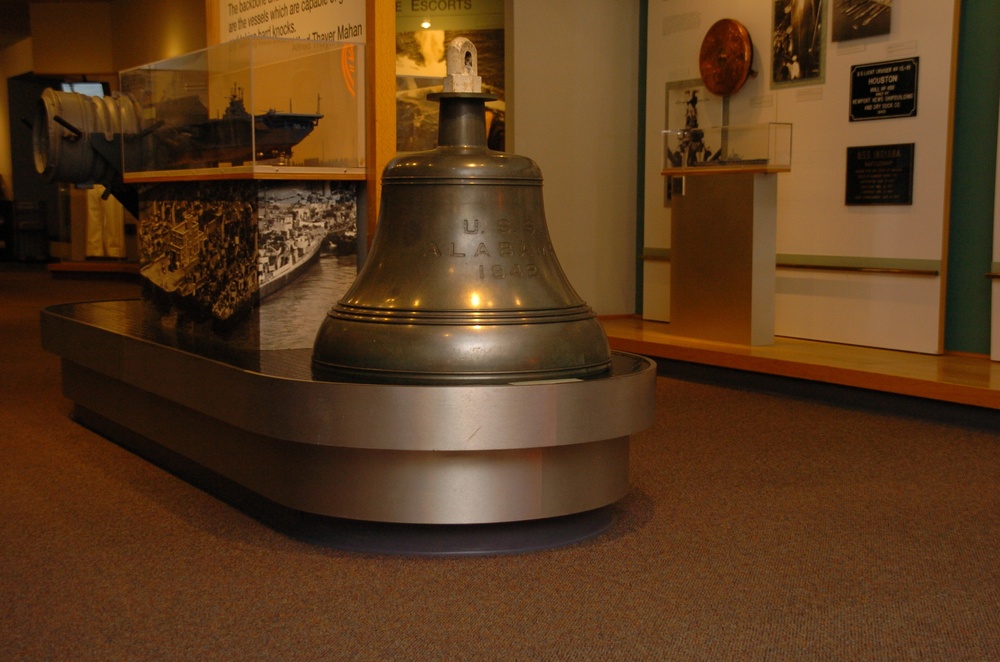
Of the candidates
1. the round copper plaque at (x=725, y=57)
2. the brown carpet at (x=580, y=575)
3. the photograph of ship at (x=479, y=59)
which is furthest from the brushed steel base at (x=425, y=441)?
the photograph of ship at (x=479, y=59)

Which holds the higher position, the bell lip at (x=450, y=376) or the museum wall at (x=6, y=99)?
the museum wall at (x=6, y=99)

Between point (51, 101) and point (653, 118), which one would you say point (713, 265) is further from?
point (51, 101)

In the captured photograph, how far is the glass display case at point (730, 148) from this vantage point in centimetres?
723

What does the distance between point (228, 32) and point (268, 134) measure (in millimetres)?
1859

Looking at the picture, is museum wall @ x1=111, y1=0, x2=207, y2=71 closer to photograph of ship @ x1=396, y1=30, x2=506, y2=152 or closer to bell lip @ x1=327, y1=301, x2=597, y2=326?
photograph of ship @ x1=396, y1=30, x2=506, y2=152

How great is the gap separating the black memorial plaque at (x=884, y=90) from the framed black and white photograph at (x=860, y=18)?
0.22m

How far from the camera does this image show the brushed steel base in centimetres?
341

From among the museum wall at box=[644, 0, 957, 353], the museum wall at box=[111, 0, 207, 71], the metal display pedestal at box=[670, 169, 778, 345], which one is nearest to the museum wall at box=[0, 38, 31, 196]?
the museum wall at box=[111, 0, 207, 71]

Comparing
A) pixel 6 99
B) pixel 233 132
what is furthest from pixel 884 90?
pixel 6 99

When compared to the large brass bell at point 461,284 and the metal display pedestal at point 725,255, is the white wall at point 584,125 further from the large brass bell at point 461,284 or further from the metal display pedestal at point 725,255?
the large brass bell at point 461,284

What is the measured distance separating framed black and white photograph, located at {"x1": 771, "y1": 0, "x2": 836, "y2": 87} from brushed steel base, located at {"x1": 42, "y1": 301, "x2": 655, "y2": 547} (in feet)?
15.1

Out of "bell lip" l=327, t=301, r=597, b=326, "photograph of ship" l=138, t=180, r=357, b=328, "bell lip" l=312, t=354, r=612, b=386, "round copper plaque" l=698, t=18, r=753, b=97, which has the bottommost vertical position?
"bell lip" l=312, t=354, r=612, b=386

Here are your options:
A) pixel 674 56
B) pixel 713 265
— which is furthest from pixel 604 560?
pixel 674 56

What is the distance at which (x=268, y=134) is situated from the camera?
449cm
